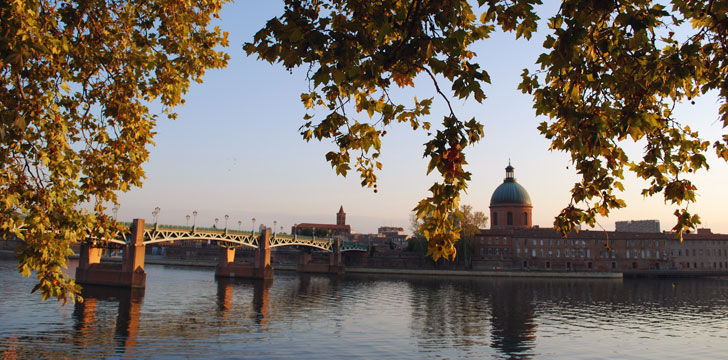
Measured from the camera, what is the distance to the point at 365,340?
94.2ft

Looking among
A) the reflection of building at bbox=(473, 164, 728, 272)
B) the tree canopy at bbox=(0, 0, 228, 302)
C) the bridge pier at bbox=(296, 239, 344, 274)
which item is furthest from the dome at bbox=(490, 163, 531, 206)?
the tree canopy at bbox=(0, 0, 228, 302)

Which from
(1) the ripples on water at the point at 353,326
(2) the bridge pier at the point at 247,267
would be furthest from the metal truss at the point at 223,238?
(1) the ripples on water at the point at 353,326

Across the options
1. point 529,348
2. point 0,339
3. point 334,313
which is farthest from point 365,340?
point 0,339

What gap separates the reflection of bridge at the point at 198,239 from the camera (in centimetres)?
5882

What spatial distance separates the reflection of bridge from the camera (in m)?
58.8

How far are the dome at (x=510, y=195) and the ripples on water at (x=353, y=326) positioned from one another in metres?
67.0

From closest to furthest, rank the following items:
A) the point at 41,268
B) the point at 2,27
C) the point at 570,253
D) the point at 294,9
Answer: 1. the point at 294,9
2. the point at 2,27
3. the point at 41,268
4. the point at 570,253

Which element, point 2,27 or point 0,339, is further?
point 0,339

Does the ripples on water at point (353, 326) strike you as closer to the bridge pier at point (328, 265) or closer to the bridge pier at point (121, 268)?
the bridge pier at point (121, 268)

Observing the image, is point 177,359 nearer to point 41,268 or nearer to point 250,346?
point 250,346

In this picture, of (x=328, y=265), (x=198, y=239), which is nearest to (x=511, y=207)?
(x=328, y=265)

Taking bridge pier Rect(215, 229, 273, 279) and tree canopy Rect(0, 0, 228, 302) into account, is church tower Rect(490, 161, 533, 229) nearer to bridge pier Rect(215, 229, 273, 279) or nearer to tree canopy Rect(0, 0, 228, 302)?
bridge pier Rect(215, 229, 273, 279)

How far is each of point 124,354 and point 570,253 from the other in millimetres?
98694

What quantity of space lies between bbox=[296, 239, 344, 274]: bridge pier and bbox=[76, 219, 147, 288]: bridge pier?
Answer: 44.0 meters
